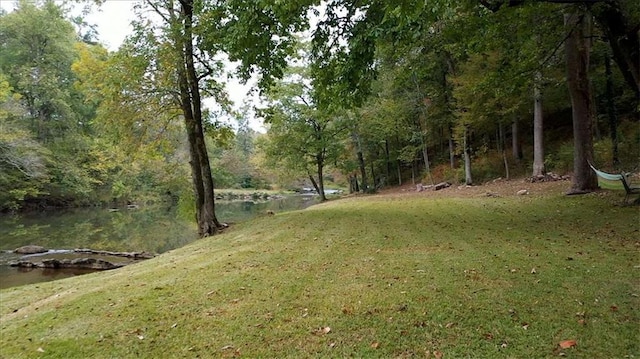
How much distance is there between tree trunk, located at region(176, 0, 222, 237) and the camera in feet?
41.1

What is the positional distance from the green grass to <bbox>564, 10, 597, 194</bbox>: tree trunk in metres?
4.28

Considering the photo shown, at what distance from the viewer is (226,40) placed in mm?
7223

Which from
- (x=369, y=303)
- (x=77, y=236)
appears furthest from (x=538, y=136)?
(x=77, y=236)

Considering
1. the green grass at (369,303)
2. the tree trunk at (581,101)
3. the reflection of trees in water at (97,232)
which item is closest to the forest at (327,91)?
the tree trunk at (581,101)

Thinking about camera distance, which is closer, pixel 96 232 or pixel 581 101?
pixel 581 101

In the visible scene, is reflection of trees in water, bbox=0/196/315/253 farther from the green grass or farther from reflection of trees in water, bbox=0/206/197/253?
the green grass

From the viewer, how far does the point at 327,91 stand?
928 cm

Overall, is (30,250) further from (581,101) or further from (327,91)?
(581,101)

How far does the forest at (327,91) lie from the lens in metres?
8.06

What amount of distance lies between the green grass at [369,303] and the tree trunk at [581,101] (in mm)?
4277

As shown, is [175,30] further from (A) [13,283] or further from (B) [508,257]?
(B) [508,257]

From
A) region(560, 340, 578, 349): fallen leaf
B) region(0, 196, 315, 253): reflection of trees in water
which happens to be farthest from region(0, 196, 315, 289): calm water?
region(560, 340, 578, 349): fallen leaf

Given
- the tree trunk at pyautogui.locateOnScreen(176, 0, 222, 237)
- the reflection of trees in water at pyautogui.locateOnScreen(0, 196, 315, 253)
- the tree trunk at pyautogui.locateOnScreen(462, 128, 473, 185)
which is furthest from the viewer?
the tree trunk at pyautogui.locateOnScreen(462, 128, 473, 185)

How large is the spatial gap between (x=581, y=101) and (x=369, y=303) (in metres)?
10.4
